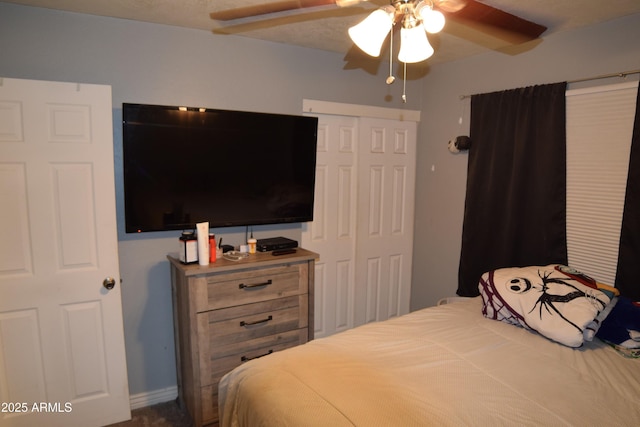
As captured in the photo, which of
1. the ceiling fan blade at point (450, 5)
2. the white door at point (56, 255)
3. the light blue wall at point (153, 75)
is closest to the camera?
the ceiling fan blade at point (450, 5)

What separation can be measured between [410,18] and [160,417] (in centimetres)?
266

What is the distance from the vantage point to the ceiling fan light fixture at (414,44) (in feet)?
4.64

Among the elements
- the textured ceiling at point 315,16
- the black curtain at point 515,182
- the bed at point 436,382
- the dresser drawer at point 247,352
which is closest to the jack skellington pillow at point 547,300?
the bed at point 436,382

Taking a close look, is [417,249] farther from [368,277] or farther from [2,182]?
[2,182]

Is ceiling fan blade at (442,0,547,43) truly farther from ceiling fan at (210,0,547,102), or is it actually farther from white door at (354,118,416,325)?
white door at (354,118,416,325)

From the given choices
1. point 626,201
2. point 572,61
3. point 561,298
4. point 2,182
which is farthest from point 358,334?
point 572,61

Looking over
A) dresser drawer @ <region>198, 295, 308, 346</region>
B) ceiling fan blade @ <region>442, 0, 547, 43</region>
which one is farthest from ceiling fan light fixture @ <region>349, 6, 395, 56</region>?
dresser drawer @ <region>198, 295, 308, 346</region>

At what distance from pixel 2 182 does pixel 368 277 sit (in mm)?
2637

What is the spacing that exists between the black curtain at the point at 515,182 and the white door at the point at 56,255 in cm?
252

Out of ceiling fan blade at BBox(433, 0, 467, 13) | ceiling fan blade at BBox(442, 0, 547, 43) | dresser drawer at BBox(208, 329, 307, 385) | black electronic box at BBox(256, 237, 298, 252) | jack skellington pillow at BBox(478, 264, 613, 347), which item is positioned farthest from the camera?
black electronic box at BBox(256, 237, 298, 252)

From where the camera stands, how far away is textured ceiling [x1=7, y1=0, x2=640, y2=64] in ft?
6.57

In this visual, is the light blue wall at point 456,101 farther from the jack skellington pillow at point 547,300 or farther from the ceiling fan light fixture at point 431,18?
the ceiling fan light fixture at point 431,18

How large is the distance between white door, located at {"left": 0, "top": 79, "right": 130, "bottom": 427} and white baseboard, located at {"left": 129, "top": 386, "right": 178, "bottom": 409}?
0.23 metres

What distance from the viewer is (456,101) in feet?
10.2
